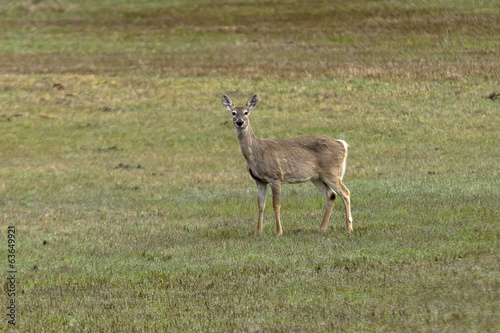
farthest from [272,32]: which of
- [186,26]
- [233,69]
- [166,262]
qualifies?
[166,262]

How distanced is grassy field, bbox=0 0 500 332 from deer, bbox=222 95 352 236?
0.85 metres

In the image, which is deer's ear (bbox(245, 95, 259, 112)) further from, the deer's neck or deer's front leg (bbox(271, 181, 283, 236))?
deer's front leg (bbox(271, 181, 283, 236))

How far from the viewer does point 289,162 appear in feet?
48.6

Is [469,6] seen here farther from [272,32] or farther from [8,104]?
[8,104]

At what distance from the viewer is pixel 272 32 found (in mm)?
57438

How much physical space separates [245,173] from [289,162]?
30.3 feet

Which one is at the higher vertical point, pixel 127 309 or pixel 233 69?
pixel 127 309

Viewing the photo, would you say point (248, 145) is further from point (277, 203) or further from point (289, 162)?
point (277, 203)

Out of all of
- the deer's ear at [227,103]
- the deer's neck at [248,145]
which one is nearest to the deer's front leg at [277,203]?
the deer's neck at [248,145]

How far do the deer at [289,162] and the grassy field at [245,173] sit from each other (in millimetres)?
846

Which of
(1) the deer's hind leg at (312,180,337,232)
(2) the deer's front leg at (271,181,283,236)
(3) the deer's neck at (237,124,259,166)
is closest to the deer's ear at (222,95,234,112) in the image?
(3) the deer's neck at (237,124,259,166)

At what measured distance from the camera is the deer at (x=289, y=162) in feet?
48.6

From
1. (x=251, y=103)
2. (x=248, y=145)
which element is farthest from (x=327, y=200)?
(x=251, y=103)

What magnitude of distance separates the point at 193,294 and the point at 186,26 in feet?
174
